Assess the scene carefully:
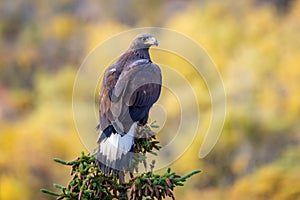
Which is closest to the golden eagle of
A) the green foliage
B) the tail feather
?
the tail feather

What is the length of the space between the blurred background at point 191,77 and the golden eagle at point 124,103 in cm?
2194

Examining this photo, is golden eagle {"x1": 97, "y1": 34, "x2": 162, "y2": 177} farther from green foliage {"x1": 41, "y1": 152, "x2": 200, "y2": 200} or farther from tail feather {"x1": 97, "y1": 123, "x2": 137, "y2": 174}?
green foliage {"x1": 41, "y1": 152, "x2": 200, "y2": 200}

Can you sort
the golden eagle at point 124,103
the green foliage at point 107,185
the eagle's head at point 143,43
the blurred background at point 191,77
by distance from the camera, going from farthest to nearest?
the blurred background at point 191,77 < the eagle's head at point 143,43 < the golden eagle at point 124,103 < the green foliage at point 107,185

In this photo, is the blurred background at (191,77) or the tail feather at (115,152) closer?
the tail feather at (115,152)

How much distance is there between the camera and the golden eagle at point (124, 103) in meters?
6.82

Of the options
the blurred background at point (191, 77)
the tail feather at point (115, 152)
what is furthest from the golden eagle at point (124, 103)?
the blurred background at point (191, 77)

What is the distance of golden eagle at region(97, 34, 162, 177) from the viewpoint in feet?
22.4

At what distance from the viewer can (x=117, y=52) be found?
81.0ft

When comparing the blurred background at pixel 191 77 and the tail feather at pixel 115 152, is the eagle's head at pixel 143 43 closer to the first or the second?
the tail feather at pixel 115 152

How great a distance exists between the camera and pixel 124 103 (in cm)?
738

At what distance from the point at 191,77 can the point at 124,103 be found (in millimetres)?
28952

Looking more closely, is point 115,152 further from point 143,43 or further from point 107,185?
point 143,43

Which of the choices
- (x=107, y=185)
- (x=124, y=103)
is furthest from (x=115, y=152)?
(x=124, y=103)

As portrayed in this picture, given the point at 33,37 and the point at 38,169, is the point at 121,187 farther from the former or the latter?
the point at 33,37
